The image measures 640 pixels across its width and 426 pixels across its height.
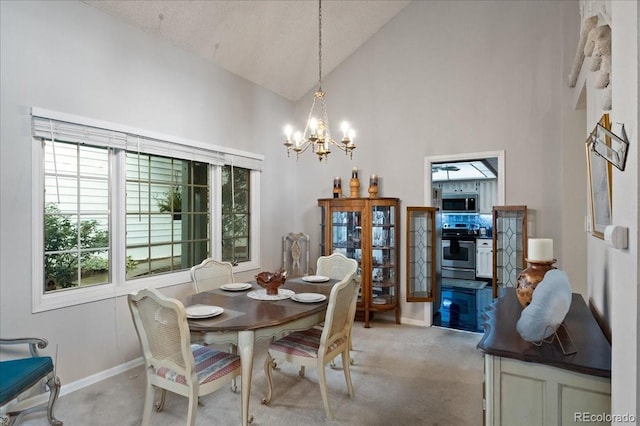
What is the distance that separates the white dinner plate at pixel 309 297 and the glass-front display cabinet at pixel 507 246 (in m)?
2.35

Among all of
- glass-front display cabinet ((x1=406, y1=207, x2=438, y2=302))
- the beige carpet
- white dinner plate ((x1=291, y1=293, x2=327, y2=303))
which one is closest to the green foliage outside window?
the beige carpet

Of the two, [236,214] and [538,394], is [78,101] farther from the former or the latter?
[538,394]

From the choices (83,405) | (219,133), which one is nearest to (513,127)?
(219,133)

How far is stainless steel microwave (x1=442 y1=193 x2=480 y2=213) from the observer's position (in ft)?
27.6

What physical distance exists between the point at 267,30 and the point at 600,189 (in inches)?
143

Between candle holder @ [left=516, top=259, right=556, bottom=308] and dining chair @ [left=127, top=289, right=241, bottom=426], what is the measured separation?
1.77 meters

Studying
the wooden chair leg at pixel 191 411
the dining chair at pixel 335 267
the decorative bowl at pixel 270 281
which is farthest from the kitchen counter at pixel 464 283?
the wooden chair leg at pixel 191 411

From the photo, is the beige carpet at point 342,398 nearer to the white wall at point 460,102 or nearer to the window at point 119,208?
the window at point 119,208

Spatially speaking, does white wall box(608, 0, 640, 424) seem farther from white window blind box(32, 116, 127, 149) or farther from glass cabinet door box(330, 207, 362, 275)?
glass cabinet door box(330, 207, 362, 275)

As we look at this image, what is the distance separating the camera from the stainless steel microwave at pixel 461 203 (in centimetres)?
840

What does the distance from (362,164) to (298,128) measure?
120 cm

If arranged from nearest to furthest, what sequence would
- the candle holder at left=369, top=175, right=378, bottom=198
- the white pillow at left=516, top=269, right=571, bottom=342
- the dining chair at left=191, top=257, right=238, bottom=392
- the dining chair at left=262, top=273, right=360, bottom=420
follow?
1. the white pillow at left=516, top=269, right=571, bottom=342
2. the dining chair at left=262, top=273, right=360, bottom=420
3. the dining chair at left=191, top=257, right=238, bottom=392
4. the candle holder at left=369, top=175, right=378, bottom=198

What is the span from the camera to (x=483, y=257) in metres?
7.58

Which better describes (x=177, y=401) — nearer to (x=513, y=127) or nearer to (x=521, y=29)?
(x=513, y=127)
